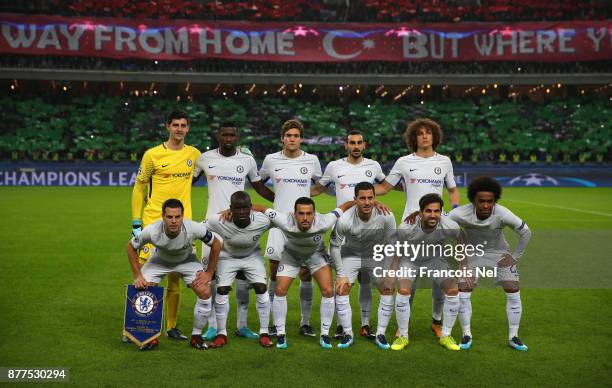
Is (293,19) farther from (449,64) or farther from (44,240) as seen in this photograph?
(44,240)

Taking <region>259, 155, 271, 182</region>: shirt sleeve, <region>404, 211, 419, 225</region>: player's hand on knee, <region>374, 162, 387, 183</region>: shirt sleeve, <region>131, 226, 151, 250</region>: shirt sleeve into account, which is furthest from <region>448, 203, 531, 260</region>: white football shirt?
<region>131, 226, 151, 250</region>: shirt sleeve

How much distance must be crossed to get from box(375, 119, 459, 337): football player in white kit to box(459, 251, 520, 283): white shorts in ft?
2.38

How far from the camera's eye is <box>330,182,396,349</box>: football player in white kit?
7879 mm

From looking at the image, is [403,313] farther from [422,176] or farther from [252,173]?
[252,173]

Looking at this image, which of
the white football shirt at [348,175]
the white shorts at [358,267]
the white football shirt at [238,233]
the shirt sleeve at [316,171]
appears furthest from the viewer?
the shirt sleeve at [316,171]

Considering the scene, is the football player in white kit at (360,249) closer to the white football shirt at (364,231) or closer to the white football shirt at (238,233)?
the white football shirt at (364,231)

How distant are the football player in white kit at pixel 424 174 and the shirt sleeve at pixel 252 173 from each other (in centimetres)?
153

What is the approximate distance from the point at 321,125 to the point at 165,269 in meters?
32.6

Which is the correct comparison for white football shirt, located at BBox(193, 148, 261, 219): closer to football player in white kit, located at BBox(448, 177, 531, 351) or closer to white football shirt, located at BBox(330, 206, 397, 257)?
white football shirt, located at BBox(330, 206, 397, 257)

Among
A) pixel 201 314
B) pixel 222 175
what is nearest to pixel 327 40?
pixel 222 175

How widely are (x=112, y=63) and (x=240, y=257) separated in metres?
32.4

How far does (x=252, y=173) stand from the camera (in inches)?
353

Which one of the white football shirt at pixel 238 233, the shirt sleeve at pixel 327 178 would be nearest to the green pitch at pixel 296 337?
the white football shirt at pixel 238 233

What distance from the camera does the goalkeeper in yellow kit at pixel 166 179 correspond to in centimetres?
847
